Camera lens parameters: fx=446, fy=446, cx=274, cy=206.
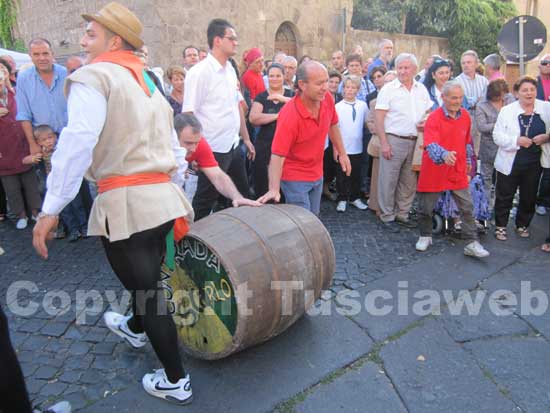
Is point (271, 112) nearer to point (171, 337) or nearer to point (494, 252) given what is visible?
point (494, 252)

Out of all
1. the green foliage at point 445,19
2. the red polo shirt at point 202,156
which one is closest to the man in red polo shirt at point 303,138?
the red polo shirt at point 202,156

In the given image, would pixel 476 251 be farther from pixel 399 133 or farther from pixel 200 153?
pixel 200 153

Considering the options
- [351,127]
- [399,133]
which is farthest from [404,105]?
[351,127]

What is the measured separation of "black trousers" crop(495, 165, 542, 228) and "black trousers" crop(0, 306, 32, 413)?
16.5ft

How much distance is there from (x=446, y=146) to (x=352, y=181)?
189cm

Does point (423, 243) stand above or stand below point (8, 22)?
below

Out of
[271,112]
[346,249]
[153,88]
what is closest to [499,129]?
[346,249]

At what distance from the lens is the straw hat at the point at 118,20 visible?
2.13 meters

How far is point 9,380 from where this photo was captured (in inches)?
79.5

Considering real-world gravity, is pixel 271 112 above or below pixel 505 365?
above

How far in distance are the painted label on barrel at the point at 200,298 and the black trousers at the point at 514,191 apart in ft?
13.0

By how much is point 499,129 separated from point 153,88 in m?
4.38

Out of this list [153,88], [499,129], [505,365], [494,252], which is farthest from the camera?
[499,129]

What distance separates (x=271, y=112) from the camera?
5430 millimetres
